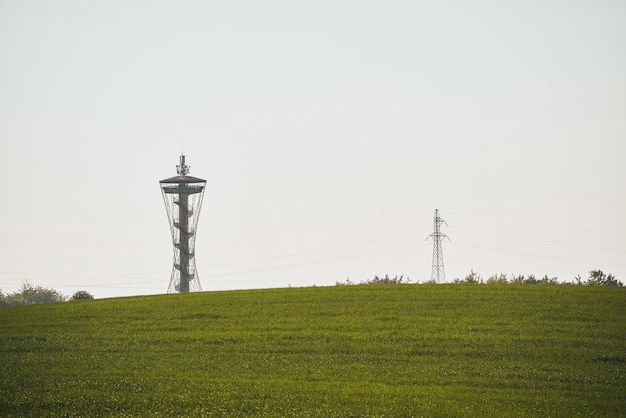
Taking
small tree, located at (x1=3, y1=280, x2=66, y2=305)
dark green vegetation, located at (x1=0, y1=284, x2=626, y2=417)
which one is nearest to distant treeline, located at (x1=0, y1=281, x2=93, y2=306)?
small tree, located at (x1=3, y1=280, x2=66, y2=305)

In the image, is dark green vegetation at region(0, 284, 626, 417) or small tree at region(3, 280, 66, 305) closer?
dark green vegetation at region(0, 284, 626, 417)

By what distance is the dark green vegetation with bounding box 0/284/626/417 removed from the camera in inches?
1203

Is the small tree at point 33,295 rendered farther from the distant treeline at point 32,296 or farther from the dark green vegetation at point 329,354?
the dark green vegetation at point 329,354

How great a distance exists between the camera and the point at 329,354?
38.6 metres

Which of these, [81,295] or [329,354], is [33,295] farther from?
[329,354]

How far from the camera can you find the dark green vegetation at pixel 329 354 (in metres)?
30.6

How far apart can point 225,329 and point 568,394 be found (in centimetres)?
2025

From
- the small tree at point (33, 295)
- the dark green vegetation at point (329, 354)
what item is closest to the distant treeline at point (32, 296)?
the small tree at point (33, 295)

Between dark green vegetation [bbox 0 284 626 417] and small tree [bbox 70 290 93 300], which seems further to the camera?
small tree [bbox 70 290 93 300]

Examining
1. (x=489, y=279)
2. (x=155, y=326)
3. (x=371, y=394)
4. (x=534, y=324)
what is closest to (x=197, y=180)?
(x=489, y=279)

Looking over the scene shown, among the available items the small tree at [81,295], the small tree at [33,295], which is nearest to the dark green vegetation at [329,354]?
the small tree at [81,295]

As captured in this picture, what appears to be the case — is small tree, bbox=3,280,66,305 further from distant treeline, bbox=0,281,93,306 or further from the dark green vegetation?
the dark green vegetation

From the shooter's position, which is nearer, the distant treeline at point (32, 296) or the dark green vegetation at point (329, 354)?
the dark green vegetation at point (329, 354)

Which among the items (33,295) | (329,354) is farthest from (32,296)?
(329,354)
